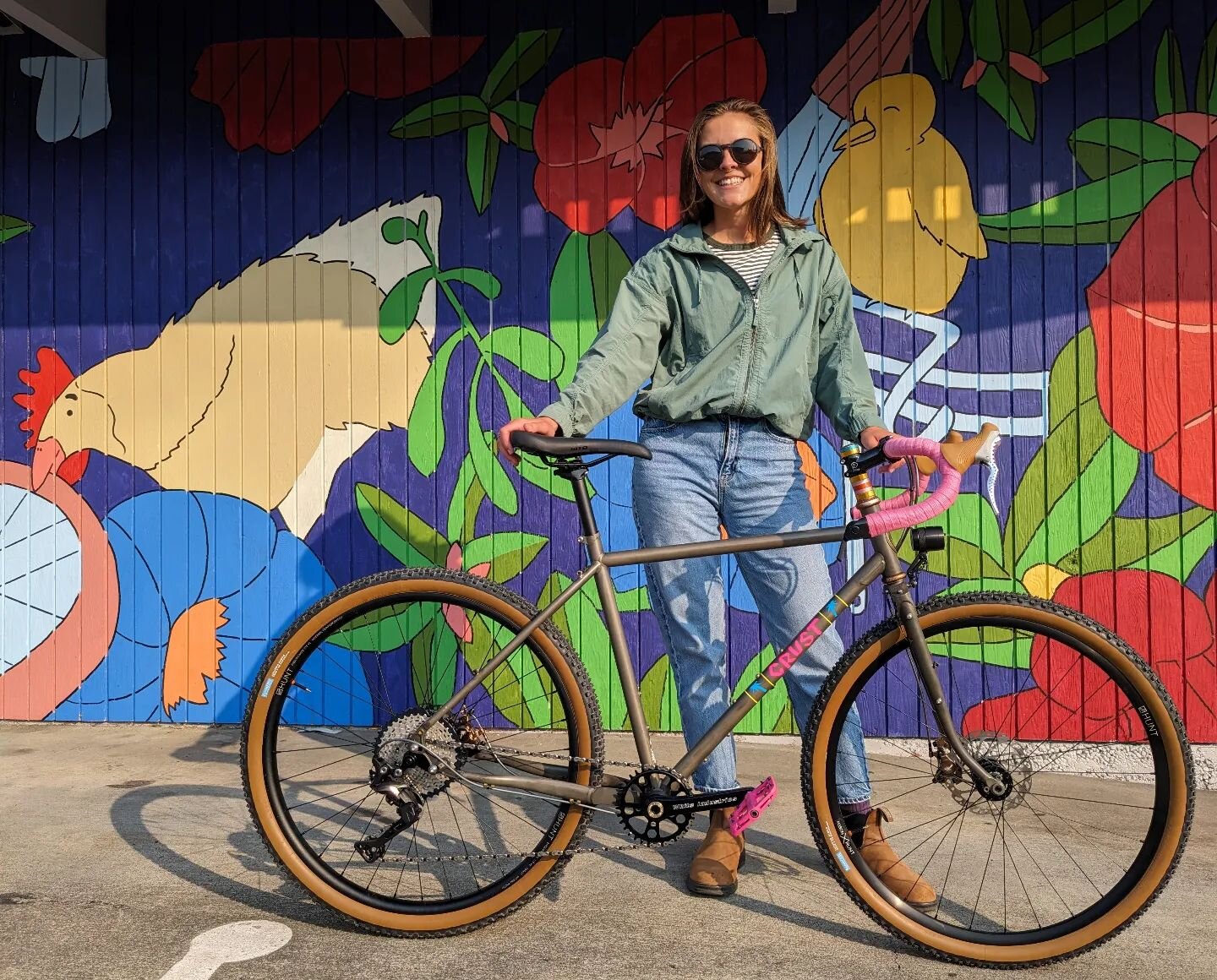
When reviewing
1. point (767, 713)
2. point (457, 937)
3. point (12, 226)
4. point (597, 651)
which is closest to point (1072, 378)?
point (767, 713)

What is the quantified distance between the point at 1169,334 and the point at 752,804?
8.56 feet

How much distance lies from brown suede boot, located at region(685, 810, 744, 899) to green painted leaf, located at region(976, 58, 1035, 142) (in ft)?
9.18

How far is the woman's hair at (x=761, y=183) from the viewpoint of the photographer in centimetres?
240

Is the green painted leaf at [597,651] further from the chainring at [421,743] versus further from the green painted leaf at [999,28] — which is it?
the green painted leaf at [999,28]

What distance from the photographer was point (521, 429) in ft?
7.04

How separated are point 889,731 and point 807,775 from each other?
182 cm

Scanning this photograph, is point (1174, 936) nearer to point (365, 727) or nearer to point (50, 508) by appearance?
point (365, 727)

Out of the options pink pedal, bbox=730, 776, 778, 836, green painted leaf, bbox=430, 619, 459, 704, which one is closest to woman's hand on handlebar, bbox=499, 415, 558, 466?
pink pedal, bbox=730, 776, 778, 836

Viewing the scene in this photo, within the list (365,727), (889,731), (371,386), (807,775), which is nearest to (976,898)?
(807,775)

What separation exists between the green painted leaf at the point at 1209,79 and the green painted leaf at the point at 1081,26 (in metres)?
0.26

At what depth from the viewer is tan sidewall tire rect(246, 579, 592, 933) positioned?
2.14 metres

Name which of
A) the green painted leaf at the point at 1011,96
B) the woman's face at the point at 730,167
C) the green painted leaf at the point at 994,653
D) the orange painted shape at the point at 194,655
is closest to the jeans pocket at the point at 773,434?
the woman's face at the point at 730,167

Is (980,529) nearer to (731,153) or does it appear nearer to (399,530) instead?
(731,153)

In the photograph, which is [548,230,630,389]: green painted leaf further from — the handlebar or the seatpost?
the handlebar
